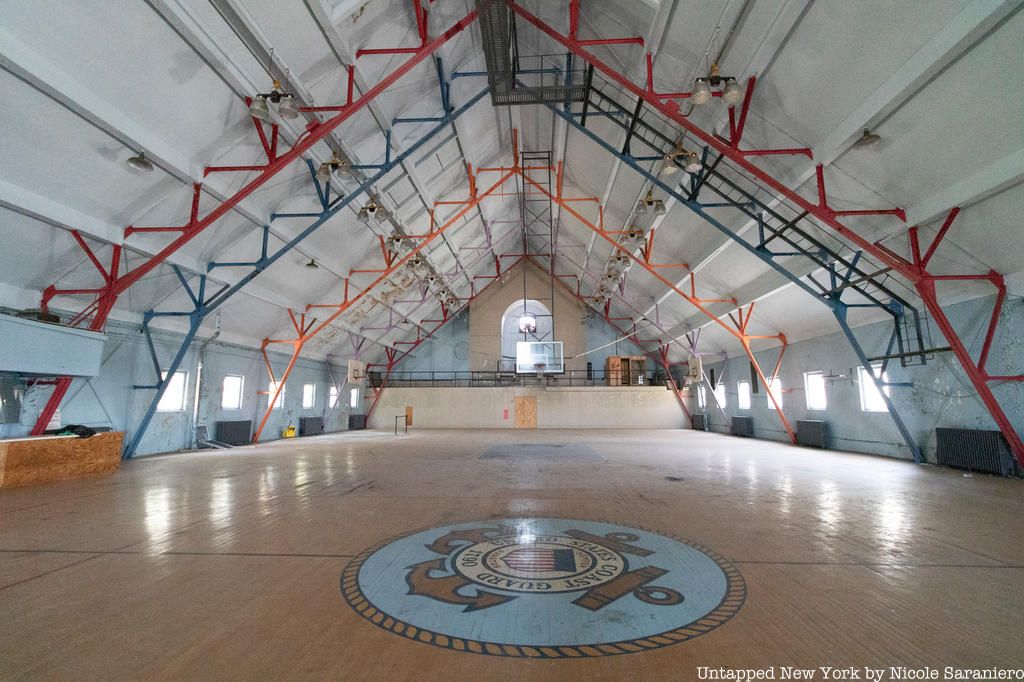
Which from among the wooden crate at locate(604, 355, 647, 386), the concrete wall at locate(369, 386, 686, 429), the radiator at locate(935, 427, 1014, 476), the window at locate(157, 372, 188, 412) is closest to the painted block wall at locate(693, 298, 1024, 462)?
the radiator at locate(935, 427, 1014, 476)

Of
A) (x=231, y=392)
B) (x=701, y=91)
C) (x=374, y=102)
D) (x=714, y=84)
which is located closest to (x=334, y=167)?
(x=374, y=102)

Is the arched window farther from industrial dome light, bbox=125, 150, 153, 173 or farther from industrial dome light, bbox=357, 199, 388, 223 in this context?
industrial dome light, bbox=125, 150, 153, 173

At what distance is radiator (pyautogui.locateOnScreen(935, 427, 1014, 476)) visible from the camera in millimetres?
8000

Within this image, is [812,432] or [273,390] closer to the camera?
[812,432]

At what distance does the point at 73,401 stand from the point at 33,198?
15.5 ft

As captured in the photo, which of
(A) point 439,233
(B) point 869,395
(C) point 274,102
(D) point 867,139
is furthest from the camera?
(A) point 439,233

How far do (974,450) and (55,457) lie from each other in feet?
55.6

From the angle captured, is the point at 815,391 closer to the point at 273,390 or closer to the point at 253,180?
A: the point at 253,180

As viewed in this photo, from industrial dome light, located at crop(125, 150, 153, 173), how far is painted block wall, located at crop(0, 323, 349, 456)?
537 centimetres

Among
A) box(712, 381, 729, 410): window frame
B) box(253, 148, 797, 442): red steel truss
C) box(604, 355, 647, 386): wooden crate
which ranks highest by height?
box(253, 148, 797, 442): red steel truss

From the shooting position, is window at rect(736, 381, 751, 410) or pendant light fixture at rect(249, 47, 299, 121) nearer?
pendant light fixture at rect(249, 47, 299, 121)

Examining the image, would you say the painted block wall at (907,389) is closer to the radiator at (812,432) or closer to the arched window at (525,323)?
the radiator at (812,432)

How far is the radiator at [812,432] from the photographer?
1333 centimetres

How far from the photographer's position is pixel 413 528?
14.7 feet
